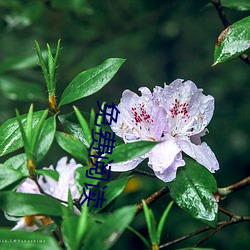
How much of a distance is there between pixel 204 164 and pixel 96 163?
26 cm

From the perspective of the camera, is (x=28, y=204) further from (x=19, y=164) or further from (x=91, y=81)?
(x=91, y=81)

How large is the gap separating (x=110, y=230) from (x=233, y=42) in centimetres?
51

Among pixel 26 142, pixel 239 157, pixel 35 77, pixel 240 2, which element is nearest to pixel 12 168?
pixel 26 142

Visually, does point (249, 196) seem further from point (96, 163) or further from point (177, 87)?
point (96, 163)

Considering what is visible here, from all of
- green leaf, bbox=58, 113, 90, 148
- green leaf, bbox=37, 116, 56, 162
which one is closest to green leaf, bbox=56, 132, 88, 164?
green leaf, bbox=37, 116, 56, 162

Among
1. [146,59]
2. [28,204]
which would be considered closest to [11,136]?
[28,204]

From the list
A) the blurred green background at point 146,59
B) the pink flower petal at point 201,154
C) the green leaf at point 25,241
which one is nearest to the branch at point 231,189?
the pink flower petal at point 201,154

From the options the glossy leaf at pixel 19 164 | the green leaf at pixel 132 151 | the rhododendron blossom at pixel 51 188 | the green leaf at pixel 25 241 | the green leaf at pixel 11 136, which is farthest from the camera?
the rhododendron blossom at pixel 51 188

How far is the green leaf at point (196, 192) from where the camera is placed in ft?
3.64

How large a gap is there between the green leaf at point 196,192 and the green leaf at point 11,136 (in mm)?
262

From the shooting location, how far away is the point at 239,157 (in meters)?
2.98

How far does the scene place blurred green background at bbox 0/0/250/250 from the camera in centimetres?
244

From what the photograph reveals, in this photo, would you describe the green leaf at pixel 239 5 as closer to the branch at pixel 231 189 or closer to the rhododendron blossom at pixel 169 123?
the rhododendron blossom at pixel 169 123

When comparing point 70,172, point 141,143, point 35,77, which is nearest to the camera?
point 141,143
